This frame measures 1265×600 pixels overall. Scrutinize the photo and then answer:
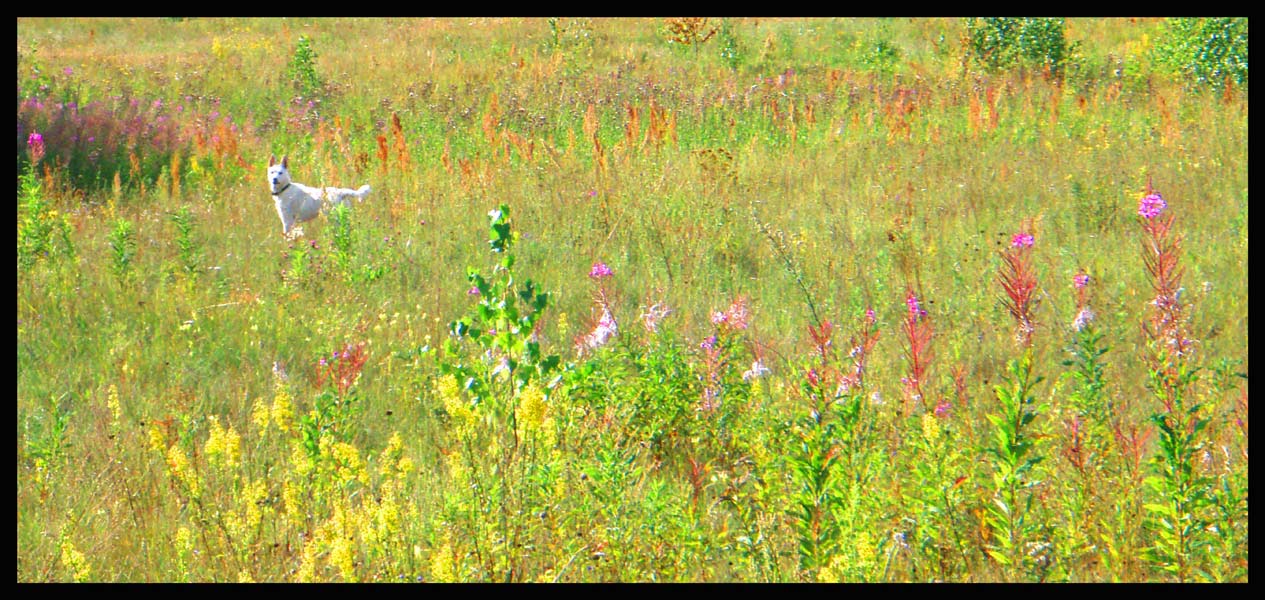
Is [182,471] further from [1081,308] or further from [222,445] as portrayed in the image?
[1081,308]

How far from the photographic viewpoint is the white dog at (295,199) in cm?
708

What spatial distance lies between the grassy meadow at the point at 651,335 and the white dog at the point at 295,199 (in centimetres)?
26

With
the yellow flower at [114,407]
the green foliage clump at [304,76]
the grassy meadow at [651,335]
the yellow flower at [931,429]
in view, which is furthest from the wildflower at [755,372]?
the green foliage clump at [304,76]

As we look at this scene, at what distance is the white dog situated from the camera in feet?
23.2

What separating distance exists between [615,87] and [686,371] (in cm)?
863

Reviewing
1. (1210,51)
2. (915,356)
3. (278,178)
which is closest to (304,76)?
(278,178)

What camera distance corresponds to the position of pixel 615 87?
11.7 m

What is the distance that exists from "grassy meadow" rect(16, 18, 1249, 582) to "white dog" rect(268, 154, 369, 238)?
0.26 meters

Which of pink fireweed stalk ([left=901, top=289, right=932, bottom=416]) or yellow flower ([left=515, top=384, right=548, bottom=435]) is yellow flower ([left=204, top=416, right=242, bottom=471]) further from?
pink fireweed stalk ([left=901, top=289, right=932, bottom=416])

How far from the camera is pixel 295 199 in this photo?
7.17m

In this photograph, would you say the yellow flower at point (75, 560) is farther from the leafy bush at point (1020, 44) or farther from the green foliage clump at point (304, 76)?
the leafy bush at point (1020, 44)

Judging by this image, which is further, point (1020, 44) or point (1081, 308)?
point (1020, 44)

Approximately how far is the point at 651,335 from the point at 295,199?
4.26m

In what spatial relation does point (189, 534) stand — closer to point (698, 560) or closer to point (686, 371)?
point (698, 560)
